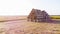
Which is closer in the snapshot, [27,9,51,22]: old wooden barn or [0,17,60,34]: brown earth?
[0,17,60,34]: brown earth

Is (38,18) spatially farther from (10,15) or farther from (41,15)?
(10,15)

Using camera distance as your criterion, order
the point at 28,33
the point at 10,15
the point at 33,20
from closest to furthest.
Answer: the point at 28,33 → the point at 33,20 → the point at 10,15

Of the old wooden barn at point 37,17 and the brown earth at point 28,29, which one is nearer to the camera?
the brown earth at point 28,29

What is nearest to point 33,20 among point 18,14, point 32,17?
point 32,17

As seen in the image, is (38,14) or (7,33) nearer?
(7,33)

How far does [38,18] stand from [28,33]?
2.24ft

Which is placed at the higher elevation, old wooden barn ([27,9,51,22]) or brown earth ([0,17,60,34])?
old wooden barn ([27,9,51,22])

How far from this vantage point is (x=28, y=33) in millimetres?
773

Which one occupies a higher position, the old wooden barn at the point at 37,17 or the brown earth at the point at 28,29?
the old wooden barn at the point at 37,17

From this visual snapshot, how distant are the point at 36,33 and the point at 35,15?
25.7 inches

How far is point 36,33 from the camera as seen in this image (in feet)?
2.61

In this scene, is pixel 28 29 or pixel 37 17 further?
pixel 37 17

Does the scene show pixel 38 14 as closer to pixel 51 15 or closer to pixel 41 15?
pixel 41 15

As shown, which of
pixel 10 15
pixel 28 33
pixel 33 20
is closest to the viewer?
pixel 28 33
